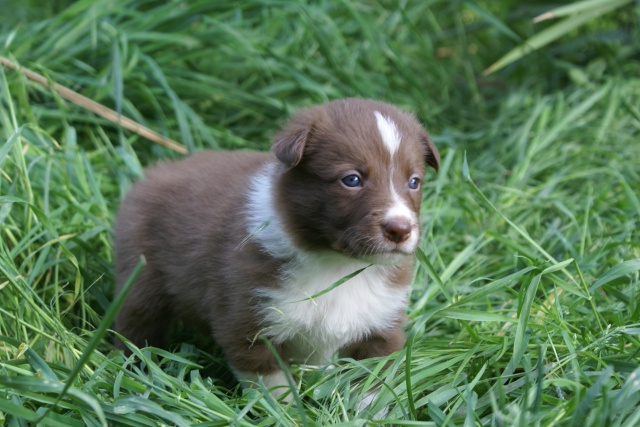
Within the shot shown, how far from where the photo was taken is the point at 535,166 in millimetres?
6133

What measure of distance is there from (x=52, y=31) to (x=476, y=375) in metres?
4.27

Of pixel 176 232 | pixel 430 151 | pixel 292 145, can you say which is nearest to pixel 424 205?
pixel 430 151

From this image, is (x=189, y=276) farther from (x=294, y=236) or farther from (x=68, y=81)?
(x=68, y=81)

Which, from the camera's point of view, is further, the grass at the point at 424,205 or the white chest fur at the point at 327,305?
the white chest fur at the point at 327,305

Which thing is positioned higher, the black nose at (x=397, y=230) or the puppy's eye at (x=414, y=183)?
the puppy's eye at (x=414, y=183)

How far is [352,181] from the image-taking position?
3682 mm

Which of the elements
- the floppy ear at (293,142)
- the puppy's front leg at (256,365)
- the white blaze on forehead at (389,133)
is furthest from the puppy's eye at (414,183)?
the puppy's front leg at (256,365)

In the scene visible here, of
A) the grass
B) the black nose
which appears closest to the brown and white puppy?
the black nose

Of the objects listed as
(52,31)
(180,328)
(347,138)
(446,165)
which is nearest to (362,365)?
(347,138)

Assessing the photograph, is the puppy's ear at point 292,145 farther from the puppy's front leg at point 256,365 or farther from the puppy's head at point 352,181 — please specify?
the puppy's front leg at point 256,365

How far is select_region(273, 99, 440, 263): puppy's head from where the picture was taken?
3.57 m

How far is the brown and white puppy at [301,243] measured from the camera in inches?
144

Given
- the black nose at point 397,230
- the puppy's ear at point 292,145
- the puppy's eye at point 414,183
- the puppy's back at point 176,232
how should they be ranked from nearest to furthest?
the black nose at point 397,230
the puppy's ear at point 292,145
the puppy's eye at point 414,183
the puppy's back at point 176,232

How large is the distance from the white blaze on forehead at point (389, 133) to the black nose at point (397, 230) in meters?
0.35
